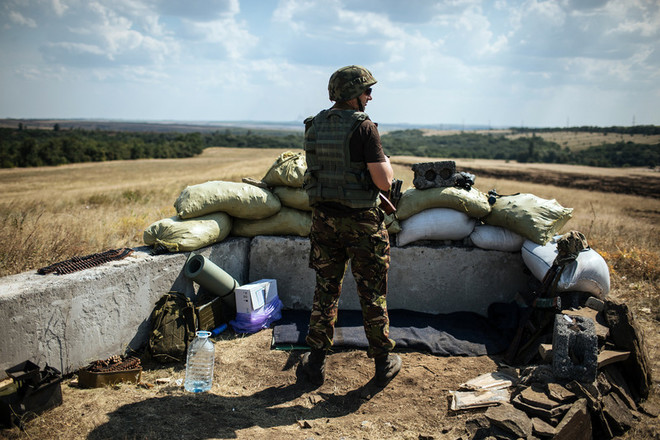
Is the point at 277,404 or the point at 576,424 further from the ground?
the point at 576,424

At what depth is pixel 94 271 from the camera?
360cm

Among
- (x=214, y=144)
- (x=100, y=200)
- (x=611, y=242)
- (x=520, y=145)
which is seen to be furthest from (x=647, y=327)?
(x=520, y=145)

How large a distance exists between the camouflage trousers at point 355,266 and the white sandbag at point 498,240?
5.79 feet

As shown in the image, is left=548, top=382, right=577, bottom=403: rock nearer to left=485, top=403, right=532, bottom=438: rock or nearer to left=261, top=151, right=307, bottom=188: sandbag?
left=485, top=403, right=532, bottom=438: rock

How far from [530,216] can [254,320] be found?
2927mm

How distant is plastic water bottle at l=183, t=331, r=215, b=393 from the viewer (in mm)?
3496

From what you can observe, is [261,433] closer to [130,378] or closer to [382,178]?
[130,378]

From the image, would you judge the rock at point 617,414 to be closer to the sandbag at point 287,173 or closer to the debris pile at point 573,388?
the debris pile at point 573,388

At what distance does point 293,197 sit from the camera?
4.77m

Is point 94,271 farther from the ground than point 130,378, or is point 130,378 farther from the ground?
point 94,271

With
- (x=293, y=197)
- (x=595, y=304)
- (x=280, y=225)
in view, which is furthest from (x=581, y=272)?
(x=280, y=225)

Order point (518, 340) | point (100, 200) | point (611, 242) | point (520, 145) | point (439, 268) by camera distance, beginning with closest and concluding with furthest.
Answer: point (518, 340) < point (439, 268) < point (611, 242) < point (100, 200) < point (520, 145)

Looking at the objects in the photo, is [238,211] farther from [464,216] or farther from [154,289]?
[464,216]

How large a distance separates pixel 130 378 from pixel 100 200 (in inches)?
379
